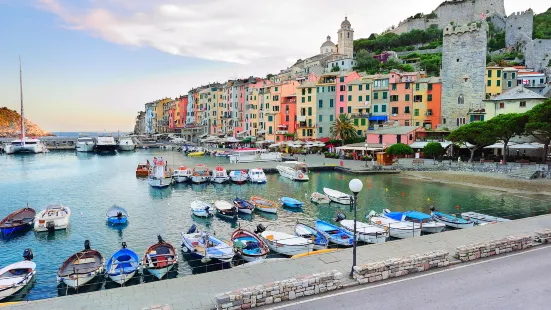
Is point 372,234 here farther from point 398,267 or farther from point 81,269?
point 81,269

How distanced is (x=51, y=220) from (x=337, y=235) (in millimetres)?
19329

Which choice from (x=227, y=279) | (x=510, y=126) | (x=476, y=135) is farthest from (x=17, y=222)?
(x=510, y=126)

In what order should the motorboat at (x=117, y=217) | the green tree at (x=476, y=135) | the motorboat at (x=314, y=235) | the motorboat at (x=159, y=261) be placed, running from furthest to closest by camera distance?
the green tree at (x=476, y=135)
the motorboat at (x=117, y=217)
the motorboat at (x=314, y=235)
the motorboat at (x=159, y=261)

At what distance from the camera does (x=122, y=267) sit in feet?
58.2

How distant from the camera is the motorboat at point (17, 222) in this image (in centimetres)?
2566

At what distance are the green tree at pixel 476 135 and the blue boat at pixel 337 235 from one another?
32.7 meters

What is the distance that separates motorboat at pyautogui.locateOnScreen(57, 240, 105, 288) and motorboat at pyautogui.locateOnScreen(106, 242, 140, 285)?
0.66 metres

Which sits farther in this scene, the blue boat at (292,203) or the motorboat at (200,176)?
the motorboat at (200,176)

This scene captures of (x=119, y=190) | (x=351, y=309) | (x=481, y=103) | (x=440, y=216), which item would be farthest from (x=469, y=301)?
(x=481, y=103)

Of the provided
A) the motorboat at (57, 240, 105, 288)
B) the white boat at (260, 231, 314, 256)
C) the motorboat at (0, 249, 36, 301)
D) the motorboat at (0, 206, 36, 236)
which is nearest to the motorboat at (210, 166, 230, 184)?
the motorboat at (0, 206, 36, 236)

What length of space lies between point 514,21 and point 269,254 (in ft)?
390

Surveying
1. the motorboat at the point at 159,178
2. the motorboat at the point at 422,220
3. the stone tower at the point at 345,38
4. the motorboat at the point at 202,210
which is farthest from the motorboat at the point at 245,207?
the stone tower at the point at 345,38

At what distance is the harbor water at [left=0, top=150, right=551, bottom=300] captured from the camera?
22.9m

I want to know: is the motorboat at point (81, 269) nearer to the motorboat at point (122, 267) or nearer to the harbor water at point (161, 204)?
the harbor water at point (161, 204)
